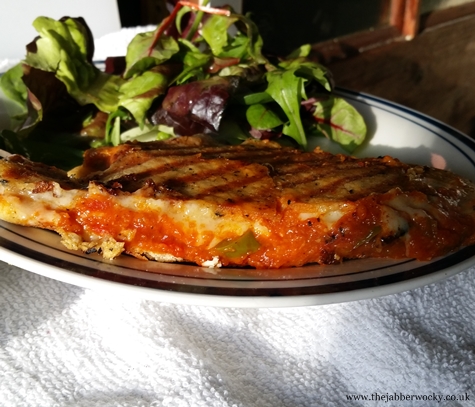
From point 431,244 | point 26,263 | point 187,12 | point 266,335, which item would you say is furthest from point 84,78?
point 431,244

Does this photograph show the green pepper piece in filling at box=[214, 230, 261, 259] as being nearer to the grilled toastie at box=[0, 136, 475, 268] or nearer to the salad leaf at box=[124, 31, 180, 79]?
the grilled toastie at box=[0, 136, 475, 268]

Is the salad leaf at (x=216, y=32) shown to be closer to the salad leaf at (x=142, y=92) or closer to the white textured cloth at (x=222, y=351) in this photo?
the salad leaf at (x=142, y=92)

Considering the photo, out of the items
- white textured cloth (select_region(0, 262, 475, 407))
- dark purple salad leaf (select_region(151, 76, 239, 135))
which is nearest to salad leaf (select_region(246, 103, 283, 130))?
dark purple salad leaf (select_region(151, 76, 239, 135))

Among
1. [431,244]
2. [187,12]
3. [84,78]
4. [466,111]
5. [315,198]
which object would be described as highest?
[187,12]

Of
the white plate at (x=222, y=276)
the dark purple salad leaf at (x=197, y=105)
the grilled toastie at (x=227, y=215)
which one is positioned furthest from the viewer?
the dark purple salad leaf at (x=197, y=105)

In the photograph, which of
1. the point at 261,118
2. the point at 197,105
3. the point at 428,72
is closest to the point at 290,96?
the point at 261,118

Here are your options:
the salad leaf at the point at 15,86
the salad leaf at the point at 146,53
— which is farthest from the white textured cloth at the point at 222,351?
the salad leaf at the point at 146,53

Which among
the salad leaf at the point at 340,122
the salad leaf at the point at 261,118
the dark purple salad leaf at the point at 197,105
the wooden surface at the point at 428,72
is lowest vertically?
the wooden surface at the point at 428,72

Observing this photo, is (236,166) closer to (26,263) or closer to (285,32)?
(26,263)
